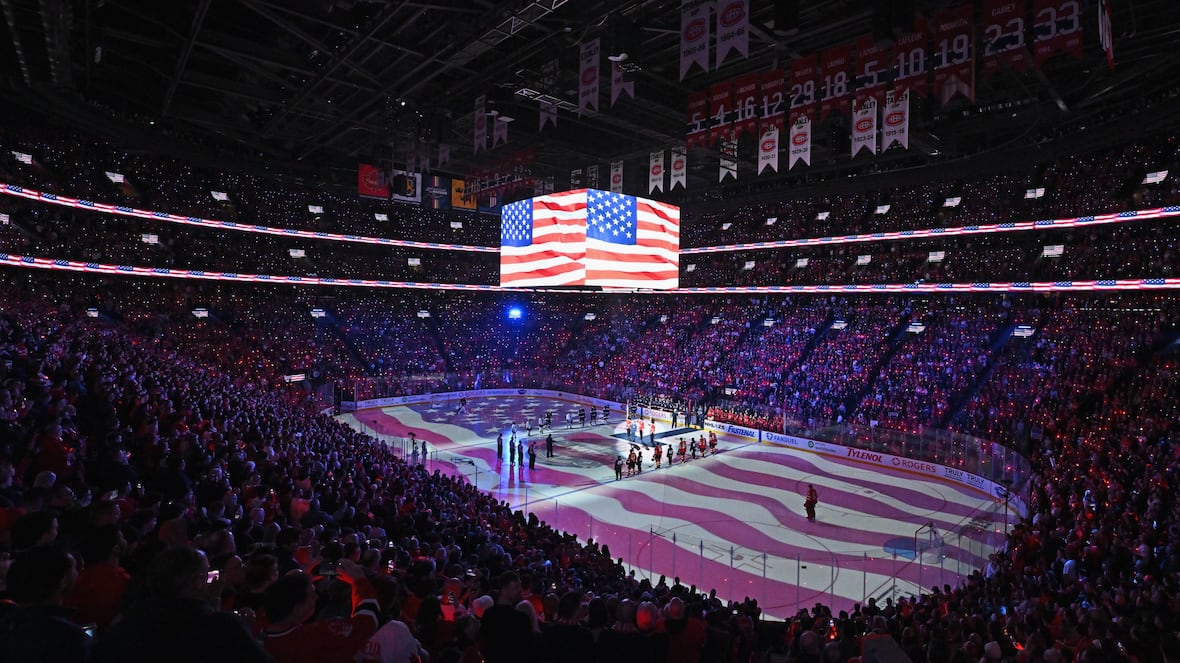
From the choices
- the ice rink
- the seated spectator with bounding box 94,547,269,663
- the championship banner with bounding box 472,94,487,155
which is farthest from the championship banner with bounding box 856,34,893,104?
the seated spectator with bounding box 94,547,269,663

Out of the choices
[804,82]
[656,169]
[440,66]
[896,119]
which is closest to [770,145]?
[804,82]

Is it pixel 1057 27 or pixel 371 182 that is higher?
pixel 371 182

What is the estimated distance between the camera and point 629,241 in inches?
1167

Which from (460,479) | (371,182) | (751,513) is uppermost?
(371,182)

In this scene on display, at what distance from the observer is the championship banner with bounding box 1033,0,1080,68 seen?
38.2 feet

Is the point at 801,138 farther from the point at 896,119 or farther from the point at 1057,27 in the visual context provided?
the point at 1057,27

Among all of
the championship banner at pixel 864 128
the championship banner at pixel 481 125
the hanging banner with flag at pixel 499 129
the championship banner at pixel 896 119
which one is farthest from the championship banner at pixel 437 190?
the championship banner at pixel 896 119

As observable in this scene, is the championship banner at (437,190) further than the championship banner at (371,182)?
Yes

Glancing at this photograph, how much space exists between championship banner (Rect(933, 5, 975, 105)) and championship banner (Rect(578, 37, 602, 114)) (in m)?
7.64

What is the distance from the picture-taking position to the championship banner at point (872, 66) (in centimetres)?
1394

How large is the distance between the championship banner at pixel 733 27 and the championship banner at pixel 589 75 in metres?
4.03

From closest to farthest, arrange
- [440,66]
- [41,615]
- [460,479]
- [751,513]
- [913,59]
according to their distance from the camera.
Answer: [41,615] → [913,59] → [460,479] → [751,513] → [440,66]

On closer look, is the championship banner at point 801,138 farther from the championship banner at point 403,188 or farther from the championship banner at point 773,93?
the championship banner at point 403,188

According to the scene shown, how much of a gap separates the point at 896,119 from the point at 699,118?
5395mm
